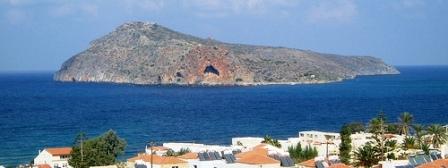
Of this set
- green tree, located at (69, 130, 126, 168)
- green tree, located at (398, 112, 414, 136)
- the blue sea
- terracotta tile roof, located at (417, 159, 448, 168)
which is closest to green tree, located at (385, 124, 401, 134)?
green tree, located at (398, 112, 414, 136)

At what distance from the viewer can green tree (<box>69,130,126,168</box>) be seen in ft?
168

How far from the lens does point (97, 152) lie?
53500 millimetres

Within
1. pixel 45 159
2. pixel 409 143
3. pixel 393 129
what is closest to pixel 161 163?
pixel 45 159

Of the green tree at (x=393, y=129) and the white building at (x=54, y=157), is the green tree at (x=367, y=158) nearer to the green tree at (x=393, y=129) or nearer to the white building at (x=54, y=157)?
the green tree at (x=393, y=129)

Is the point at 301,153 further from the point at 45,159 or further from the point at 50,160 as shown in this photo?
the point at 45,159

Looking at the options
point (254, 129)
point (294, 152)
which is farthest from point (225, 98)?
point (294, 152)

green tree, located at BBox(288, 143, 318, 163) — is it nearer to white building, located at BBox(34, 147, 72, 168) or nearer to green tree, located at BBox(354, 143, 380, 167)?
green tree, located at BBox(354, 143, 380, 167)

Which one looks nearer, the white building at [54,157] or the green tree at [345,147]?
the green tree at [345,147]

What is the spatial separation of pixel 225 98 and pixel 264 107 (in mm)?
30017

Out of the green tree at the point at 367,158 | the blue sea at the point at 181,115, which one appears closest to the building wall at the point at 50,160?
the blue sea at the point at 181,115

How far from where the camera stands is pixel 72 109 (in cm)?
13712

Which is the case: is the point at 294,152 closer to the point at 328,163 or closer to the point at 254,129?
the point at 328,163

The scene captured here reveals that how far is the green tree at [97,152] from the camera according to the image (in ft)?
168

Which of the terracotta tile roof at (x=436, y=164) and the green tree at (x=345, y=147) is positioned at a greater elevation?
Answer: the terracotta tile roof at (x=436, y=164)
